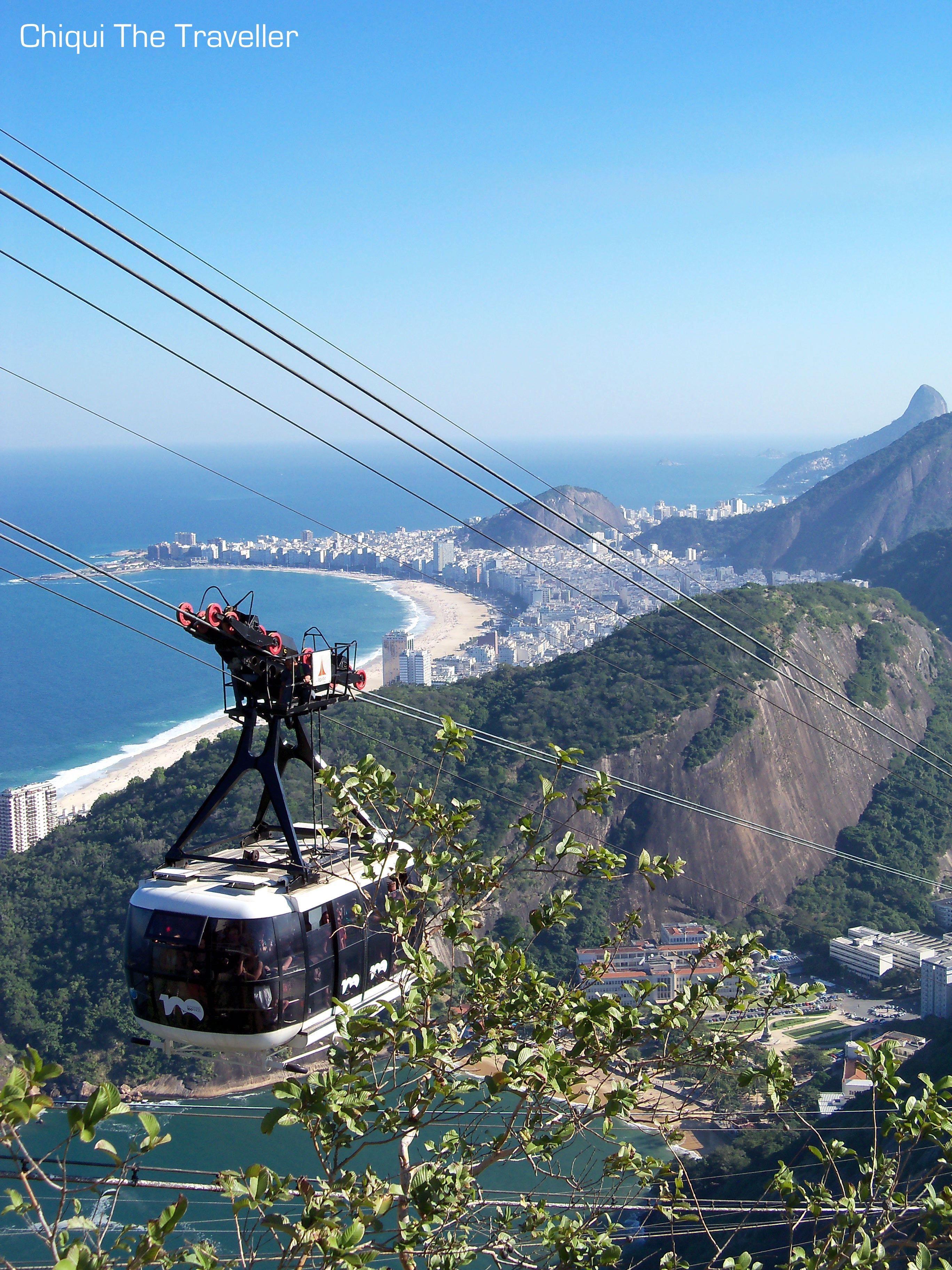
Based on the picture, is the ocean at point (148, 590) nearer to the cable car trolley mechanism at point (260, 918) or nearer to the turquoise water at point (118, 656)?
the turquoise water at point (118, 656)

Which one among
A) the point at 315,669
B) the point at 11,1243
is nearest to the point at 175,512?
the point at 11,1243

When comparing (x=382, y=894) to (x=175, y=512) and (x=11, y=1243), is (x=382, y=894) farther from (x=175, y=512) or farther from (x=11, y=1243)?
(x=175, y=512)

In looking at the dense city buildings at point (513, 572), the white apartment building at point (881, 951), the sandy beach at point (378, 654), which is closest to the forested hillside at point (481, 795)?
the white apartment building at point (881, 951)

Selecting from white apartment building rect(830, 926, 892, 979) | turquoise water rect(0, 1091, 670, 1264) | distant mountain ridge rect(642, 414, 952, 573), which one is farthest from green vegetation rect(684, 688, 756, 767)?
distant mountain ridge rect(642, 414, 952, 573)

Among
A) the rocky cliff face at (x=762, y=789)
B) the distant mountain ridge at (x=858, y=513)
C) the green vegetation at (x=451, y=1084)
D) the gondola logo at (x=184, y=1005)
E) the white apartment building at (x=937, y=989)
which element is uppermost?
the distant mountain ridge at (x=858, y=513)

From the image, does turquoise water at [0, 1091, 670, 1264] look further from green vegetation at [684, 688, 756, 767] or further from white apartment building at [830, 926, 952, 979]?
green vegetation at [684, 688, 756, 767]

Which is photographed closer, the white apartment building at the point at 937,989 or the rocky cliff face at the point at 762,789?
the white apartment building at the point at 937,989

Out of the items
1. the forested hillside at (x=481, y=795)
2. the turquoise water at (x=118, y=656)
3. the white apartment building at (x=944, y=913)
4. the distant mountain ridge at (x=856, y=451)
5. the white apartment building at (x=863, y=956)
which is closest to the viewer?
the forested hillside at (x=481, y=795)
